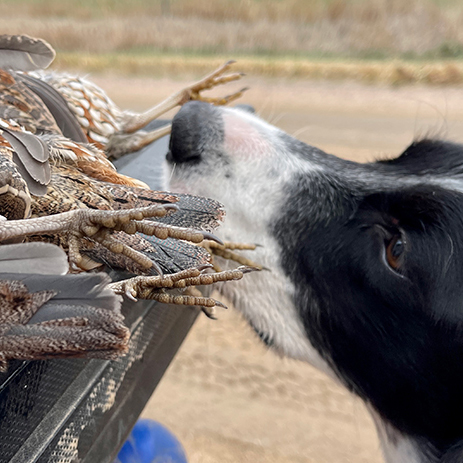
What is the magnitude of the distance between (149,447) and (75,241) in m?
1.25

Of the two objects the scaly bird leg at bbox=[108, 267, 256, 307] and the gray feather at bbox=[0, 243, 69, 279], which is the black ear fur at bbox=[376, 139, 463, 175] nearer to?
the scaly bird leg at bbox=[108, 267, 256, 307]

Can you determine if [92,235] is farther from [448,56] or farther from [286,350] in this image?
[448,56]

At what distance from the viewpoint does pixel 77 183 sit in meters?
0.80

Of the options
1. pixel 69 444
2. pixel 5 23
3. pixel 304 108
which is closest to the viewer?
pixel 69 444

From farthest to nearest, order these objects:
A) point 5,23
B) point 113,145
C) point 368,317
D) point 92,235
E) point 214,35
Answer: point 5,23 → point 214,35 → point 113,145 → point 368,317 → point 92,235

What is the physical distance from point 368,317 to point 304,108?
263 inches

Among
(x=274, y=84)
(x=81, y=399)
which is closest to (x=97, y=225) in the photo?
(x=81, y=399)

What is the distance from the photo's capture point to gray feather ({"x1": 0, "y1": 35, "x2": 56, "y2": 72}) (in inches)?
43.6

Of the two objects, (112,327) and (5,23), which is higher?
(112,327)

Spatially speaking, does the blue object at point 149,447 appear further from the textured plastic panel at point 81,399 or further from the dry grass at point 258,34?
the dry grass at point 258,34

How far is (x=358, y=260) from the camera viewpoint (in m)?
1.14

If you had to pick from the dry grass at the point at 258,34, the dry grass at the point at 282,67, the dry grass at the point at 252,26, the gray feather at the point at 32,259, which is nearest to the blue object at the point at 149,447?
the gray feather at the point at 32,259

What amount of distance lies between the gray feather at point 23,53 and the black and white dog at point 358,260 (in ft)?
1.03

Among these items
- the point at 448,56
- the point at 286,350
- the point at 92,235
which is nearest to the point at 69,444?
the point at 92,235
